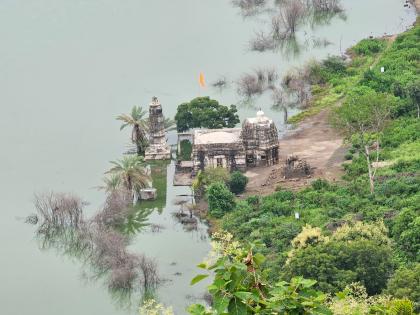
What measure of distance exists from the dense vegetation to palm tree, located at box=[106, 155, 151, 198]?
344cm

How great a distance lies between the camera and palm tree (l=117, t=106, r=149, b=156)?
57844mm

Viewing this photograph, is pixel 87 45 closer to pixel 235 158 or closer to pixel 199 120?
pixel 199 120

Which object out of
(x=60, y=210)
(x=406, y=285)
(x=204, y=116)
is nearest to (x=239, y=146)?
(x=204, y=116)

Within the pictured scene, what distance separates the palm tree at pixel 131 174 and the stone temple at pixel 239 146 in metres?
3.60

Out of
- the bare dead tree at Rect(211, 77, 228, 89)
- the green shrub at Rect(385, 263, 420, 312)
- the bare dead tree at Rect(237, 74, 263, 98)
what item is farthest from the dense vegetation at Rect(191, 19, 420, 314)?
the bare dead tree at Rect(211, 77, 228, 89)

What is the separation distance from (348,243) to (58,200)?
54.2 ft

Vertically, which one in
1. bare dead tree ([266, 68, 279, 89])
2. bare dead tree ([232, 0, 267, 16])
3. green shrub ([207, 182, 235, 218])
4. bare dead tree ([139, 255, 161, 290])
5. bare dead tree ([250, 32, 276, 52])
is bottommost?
bare dead tree ([139, 255, 161, 290])

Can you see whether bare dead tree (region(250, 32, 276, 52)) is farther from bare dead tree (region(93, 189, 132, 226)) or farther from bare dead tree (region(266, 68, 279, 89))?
bare dead tree (region(93, 189, 132, 226))

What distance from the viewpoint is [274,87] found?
69688mm

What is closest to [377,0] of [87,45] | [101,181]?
[87,45]

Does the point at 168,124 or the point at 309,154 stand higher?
the point at 168,124

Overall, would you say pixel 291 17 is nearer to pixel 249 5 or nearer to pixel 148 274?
pixel 249 5

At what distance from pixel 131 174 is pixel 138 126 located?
24.2 ft

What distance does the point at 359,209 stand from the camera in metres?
45.5
